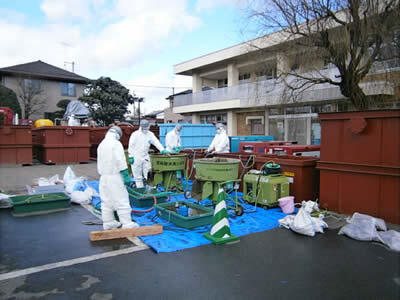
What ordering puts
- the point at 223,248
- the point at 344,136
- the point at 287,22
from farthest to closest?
the point at 287,22 < the point at 344,136 < the point at 223,248

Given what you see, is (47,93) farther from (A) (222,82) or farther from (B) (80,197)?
(B) (80,197)

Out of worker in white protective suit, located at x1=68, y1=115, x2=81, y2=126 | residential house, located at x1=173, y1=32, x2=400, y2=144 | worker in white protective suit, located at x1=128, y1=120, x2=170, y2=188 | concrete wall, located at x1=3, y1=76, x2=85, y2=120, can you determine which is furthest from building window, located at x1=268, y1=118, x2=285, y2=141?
concrete wall, located at x1=3, y1=76, x2=85, y2=120

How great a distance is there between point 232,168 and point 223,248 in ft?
6.87

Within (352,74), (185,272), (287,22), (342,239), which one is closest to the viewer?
(185,272)

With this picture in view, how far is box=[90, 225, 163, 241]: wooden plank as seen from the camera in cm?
496

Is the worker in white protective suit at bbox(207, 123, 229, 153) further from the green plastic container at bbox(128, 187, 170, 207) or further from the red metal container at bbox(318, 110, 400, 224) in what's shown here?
the red metal container at bbox(318, 110, 400, 224)

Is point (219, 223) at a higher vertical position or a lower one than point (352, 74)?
lower

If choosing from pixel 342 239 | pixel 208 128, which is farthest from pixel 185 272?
pixel 208 128

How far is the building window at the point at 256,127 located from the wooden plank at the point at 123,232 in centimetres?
1678

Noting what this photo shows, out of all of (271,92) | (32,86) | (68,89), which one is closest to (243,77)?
(271,92)

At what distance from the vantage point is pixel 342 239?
4.94 m

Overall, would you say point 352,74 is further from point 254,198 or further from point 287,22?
point 254,198

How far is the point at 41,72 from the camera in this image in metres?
31.7

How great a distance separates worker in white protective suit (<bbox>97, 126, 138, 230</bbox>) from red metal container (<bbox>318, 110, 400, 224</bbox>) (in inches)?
160
